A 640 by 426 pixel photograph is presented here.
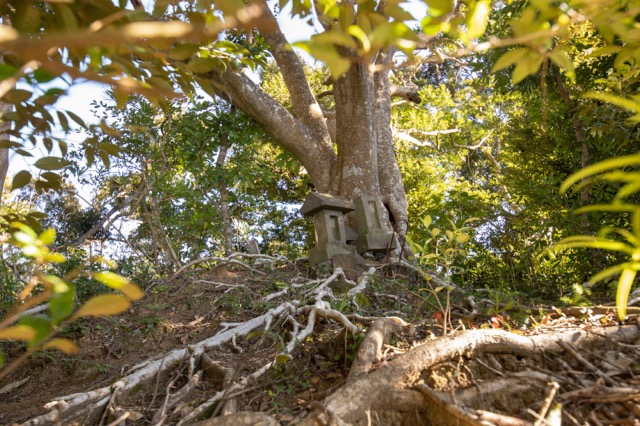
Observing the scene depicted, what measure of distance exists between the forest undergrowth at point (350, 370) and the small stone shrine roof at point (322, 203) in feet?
4.47

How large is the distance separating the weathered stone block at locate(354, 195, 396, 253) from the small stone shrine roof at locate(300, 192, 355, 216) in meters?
0.20

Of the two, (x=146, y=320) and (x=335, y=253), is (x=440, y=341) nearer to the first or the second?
(x=146, y=320)

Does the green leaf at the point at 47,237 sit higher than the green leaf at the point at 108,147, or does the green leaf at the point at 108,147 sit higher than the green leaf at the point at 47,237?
the green leaf at the point at 108,147

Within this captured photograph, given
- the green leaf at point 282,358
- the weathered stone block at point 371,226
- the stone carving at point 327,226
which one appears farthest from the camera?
the weathered stone block at point 371,226

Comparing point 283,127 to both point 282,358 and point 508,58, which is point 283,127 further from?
point 508,58

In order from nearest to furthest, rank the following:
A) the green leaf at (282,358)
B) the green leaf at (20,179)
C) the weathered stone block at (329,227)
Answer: the green leaf at (20,179) → the green leaf at (282,358) → the weathered stone block at (329,227)

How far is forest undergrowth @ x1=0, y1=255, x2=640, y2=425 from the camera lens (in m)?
1.62

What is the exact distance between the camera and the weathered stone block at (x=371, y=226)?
18.4 feet

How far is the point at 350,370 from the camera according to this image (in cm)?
193

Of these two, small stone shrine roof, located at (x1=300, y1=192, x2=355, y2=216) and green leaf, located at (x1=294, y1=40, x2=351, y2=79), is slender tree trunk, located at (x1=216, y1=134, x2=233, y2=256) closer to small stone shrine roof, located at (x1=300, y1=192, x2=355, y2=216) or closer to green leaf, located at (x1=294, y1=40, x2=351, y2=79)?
small stone shrine roof, located at (x1=300, y1=192, x2=355, y2=216)

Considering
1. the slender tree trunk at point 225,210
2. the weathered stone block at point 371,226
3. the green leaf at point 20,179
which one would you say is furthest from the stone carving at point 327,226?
the green leaf at point 20,179

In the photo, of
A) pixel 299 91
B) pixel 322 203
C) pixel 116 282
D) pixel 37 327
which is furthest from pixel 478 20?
pixel 299 91

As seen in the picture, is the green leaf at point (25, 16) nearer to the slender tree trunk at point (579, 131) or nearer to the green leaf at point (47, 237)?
the green leaf at point (47, 237)

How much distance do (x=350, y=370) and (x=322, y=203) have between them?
342cm
